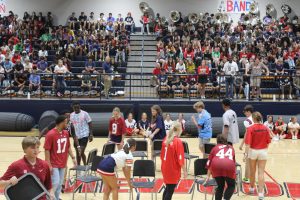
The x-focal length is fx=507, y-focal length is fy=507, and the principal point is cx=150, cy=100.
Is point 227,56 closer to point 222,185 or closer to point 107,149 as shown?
point 107,149

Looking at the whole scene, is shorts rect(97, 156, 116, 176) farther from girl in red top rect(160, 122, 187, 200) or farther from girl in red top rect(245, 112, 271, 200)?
girl in red top rect(245, 112, 271, 200)

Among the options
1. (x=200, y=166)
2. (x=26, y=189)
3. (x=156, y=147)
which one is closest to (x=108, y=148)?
(x=156, y=147)

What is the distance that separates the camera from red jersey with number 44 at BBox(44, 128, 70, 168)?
351 inches

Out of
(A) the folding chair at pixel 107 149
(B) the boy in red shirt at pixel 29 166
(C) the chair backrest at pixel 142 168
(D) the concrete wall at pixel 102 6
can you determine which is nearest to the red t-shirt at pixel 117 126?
(A) the folding chair at pixel 107 149

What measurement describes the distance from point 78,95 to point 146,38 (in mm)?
9724

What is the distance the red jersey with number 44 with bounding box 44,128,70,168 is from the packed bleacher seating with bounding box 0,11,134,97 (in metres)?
10.6

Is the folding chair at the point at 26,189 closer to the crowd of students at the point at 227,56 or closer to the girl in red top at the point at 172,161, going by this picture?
the girl in red top at the point at 172,161

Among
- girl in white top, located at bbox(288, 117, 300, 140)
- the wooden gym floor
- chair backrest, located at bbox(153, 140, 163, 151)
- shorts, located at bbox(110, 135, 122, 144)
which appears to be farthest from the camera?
girl in white top, located at bbox(288, 117, 300, 140)

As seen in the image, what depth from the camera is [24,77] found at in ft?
68.0

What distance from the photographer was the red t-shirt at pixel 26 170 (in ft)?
18.8

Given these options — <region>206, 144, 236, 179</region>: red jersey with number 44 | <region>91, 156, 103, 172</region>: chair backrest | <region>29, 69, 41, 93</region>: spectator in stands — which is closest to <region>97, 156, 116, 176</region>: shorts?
<region>91, 156, 103, 172</region>: chair backrest

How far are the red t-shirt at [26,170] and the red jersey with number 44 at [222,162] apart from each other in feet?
12.1

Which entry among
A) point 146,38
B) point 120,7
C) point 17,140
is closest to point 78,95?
point 17,140

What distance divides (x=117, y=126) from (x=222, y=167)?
13.9 ft
